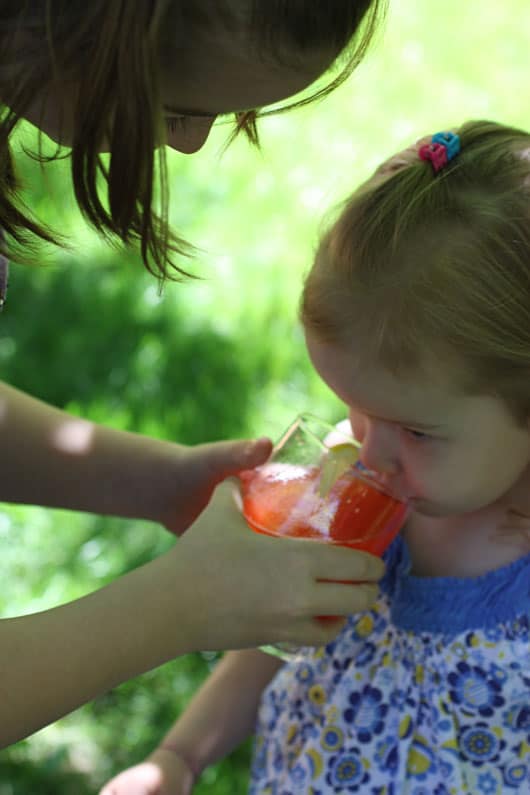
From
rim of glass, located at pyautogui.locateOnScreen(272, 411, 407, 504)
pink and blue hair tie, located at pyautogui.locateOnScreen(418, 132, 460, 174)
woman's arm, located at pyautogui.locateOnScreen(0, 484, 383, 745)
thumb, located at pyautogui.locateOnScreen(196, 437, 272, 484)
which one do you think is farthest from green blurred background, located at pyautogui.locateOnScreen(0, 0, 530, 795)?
woman's arm, located at pyautogui.locateOnScreen(0, 484, 383, 745)

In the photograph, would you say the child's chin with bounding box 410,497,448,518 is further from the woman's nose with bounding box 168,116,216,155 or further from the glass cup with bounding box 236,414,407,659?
the woman's nose with bounding box 168,116,216,155

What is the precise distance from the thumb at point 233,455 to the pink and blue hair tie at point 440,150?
505mm

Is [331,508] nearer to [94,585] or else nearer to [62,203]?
[94,585]

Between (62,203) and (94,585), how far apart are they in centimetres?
142

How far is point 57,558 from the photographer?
2529 millimetres

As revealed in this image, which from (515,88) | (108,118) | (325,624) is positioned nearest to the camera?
(108,118)

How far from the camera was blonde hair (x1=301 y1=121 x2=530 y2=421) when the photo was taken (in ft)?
4.83

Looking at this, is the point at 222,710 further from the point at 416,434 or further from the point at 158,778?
the point at 416,434

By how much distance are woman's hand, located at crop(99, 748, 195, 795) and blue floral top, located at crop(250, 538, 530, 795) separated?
0.50 ft

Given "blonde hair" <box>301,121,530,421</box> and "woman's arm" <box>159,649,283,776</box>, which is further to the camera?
"woman's arm" <box>159,649,283,776</box>

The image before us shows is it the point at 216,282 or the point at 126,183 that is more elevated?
the point at 126,183

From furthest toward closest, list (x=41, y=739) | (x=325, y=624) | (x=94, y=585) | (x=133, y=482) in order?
(x=94, y=585) → (x=41, y=739) → (x=133, y=482) → (x=325, y=624)

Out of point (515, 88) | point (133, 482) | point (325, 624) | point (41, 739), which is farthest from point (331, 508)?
point (515, 88)

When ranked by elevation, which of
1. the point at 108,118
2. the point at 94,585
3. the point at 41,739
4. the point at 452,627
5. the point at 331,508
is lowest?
the point at 41,739
